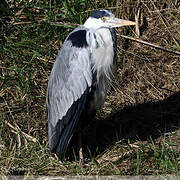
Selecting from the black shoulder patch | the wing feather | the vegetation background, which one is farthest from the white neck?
the vegetation background

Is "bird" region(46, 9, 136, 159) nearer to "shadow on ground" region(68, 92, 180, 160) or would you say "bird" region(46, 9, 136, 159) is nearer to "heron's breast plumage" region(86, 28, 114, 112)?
"heron's breast plumage" region(86, 28, 114, 112)

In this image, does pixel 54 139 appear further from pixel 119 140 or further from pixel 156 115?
pixel 156 115

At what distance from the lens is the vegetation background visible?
404cm

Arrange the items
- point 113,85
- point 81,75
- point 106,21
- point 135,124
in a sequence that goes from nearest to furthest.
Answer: point 81,75
point 106,21
point 135,124
point 113,85

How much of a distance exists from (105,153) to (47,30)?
1640 millimetres

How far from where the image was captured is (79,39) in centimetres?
351

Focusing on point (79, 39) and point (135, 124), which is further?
point (135, 124)

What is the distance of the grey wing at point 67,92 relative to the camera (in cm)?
349

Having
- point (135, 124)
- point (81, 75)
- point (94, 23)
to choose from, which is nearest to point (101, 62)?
point (81, 75)

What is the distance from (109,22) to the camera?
361cm

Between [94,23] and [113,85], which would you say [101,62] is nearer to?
[94,23]

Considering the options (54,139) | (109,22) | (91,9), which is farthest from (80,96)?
(91,9)

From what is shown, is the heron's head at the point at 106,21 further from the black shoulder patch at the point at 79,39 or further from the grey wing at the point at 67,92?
the grey wing at the point at 67,92

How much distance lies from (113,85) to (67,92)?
1.15 m
